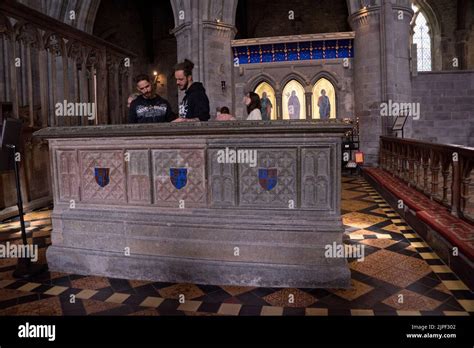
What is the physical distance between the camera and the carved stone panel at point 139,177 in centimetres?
341

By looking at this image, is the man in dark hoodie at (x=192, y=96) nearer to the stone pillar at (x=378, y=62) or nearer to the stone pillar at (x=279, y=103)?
the stone pillar at (x=378, y=62)

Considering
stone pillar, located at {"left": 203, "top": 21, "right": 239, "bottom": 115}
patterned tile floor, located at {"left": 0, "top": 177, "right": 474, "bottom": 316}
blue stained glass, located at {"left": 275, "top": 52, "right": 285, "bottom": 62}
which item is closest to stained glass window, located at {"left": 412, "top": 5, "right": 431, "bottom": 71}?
blue stained glass, located at {"left": 275, "top": 52, "right": 285, "bottom": 62}

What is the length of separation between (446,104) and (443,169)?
9139mm

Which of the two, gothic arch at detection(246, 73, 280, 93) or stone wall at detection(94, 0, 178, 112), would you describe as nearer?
gothic arch at detection(246, 73, 280, 93)

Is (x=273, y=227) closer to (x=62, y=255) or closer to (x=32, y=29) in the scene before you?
(x=62, y=255)

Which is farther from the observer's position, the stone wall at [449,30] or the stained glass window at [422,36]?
the stained glass window at [422,36]

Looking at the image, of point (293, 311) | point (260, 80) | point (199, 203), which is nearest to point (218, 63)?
point (260, 80)

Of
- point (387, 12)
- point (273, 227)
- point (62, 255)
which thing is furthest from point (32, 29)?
point (387, 12)

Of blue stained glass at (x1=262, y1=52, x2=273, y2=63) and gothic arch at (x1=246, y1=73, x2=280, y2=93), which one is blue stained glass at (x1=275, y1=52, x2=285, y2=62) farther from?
gothic arch at (x1=246, y1=73, x2=280, y2=93)

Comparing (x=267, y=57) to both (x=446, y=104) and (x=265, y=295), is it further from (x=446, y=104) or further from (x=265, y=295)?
(x=265, y=295)

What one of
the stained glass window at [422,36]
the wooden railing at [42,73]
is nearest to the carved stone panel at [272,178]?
the wooden railing at [42,73]

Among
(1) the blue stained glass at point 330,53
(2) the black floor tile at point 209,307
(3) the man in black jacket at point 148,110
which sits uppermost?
(1) the blue stained glass at point 330,53

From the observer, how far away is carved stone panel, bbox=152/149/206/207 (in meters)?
3.27

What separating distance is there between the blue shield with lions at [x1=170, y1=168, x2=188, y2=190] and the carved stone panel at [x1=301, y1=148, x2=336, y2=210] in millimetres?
985
